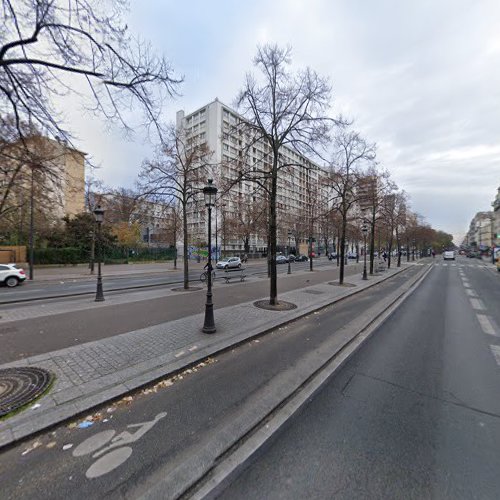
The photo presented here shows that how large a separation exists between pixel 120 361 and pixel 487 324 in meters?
10.0

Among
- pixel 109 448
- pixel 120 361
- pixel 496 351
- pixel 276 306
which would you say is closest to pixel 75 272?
pixel 276 306

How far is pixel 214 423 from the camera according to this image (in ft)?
10.4

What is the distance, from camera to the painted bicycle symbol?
2496 millimetres

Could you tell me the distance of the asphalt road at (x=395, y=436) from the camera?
232 centimetres

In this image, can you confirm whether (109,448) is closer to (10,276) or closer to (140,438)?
(140,438)

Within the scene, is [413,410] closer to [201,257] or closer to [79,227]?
[79,227]

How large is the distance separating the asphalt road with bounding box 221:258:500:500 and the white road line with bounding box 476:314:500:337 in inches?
65.6

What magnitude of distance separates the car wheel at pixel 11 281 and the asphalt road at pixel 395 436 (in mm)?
20134

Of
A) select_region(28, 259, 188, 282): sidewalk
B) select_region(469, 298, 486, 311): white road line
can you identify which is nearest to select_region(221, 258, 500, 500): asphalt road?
select_region(469, 298, 486, 311): white road line

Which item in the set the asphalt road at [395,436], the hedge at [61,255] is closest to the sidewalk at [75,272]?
the hedge at [61,255]

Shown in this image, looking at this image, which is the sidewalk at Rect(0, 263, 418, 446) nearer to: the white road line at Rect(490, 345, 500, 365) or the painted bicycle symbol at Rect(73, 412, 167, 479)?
the painted bicycle symbol at Rect(73, 412, 167, 479)

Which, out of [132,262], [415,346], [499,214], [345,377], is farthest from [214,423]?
[499,214]

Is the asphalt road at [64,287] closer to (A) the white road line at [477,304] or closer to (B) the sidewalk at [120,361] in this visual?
(B) the sidewalk at [120,361]

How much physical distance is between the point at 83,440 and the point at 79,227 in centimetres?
3446
